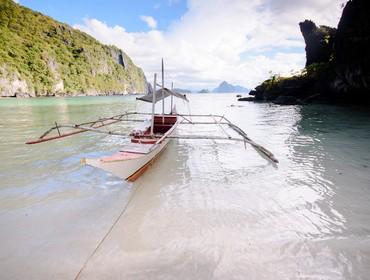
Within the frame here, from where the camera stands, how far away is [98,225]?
527cm

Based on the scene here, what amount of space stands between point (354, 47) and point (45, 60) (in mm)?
119305

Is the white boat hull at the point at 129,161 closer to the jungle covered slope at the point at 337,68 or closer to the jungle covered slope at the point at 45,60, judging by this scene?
the jungle covered slope at the point at 337,68

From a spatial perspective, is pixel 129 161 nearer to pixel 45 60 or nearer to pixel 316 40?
pixel 316 40

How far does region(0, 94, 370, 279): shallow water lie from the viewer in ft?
13.0

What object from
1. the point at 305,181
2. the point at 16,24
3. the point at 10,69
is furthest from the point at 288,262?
the point at 16,24

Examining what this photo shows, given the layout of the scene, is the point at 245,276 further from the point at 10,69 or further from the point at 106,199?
the point at 10,69

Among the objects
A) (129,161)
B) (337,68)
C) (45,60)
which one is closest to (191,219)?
(129,161)

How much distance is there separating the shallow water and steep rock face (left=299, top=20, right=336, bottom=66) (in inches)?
1961

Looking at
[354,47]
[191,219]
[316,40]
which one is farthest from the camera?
[316,40]

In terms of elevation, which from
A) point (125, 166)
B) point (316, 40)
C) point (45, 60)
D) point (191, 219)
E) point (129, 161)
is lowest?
point (191, 219)

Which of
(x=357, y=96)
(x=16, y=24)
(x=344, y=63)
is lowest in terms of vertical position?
(x=357, y=96)

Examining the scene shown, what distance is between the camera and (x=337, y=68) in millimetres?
31812

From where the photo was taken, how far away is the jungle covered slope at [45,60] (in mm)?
89625

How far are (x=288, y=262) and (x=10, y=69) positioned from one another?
340 feet
